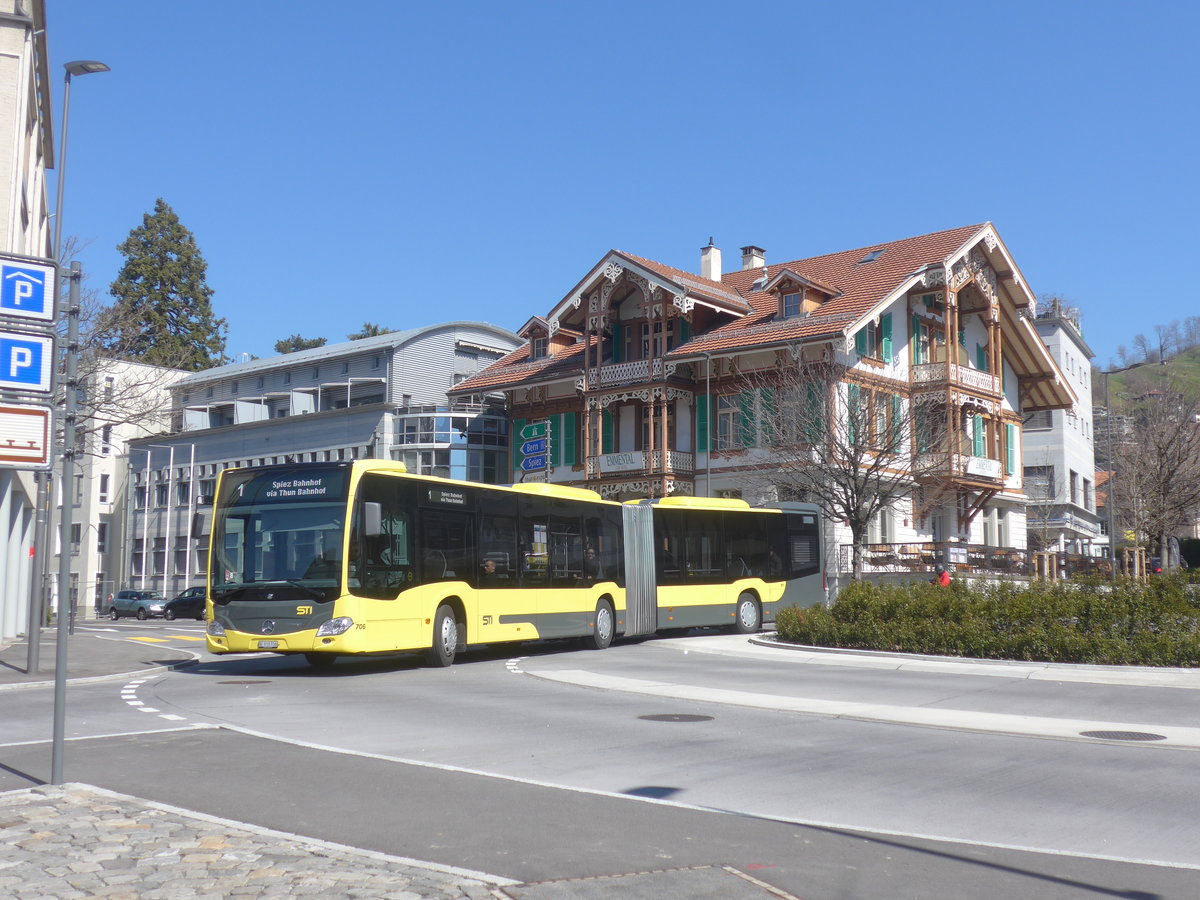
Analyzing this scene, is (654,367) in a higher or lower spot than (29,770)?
higher

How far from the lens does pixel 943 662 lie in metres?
20.7

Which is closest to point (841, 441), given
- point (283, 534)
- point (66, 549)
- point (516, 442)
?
point (516, 442)

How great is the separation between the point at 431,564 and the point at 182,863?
45.8ft

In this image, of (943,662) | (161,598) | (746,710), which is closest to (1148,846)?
(746,710)

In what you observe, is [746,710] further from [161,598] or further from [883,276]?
[161,598]

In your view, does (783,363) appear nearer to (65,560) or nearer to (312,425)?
(312,425)

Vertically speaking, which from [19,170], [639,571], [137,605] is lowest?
[137,605]

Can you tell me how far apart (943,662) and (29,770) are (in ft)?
49.6

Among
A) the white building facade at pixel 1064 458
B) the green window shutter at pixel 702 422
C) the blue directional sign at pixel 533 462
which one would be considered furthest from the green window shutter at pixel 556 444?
the white building facade at pixel 1064 458

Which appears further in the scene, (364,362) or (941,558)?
(364,362)

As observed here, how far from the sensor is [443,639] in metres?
20.5

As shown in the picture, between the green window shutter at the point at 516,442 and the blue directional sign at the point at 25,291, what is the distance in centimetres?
4138

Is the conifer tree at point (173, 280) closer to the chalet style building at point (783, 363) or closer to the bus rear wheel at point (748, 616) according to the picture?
the chalet style building at point (783, 363)

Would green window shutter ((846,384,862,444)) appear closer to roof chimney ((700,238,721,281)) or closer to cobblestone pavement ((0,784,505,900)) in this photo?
roof chimney ((700,238,721,281))
